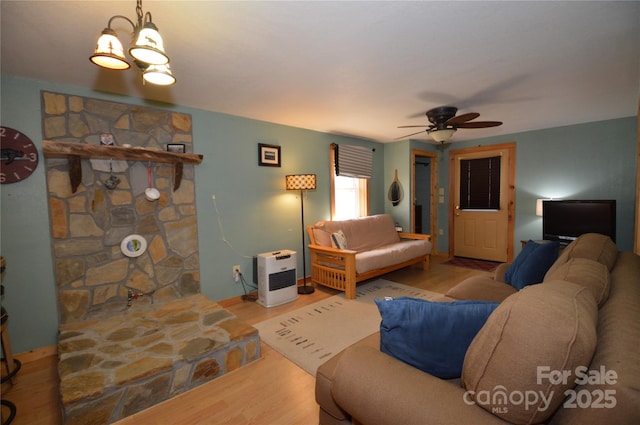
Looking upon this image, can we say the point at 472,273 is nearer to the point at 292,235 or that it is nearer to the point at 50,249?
the point at 292,235

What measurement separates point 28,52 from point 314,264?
3.27 meters

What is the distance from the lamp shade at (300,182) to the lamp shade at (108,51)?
7.96 feet

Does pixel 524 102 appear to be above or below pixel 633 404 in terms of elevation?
above

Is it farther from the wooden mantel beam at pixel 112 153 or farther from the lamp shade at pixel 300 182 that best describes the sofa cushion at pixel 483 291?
the wooden mantel beam at pixel 112 153

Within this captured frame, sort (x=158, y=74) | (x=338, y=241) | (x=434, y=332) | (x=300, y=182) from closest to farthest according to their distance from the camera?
(x=434, y=332), (x=158, y=74), (x=300, y=182), (x=338, y=241)

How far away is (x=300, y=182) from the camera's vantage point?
145 inches

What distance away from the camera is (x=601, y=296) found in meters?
1.18

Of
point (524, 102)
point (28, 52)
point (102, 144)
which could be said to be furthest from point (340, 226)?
point (28, 52)

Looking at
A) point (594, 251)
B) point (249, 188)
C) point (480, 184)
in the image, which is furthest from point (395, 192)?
point (594, 251)

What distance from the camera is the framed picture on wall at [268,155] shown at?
11.9 ft

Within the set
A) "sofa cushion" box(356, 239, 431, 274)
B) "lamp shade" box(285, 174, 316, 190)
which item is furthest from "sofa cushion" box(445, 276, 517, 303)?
"lamp shade" box(285, 174, 316, 190)

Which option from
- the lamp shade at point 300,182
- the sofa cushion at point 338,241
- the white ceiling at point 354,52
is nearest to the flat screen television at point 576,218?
the white ceiling at point 354,52

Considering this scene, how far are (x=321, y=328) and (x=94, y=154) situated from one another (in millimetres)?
2511

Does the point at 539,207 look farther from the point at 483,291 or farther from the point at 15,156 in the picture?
the point at 15,156
